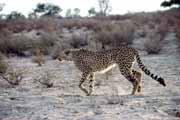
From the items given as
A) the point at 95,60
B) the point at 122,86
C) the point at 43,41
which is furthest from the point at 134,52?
the point at 43,41

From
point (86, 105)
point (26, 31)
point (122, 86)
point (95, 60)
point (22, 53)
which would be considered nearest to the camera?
point (86, 105)

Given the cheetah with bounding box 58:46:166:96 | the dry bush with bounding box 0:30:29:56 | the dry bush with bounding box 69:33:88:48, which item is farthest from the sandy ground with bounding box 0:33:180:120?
the dry bush with bounding box 69:33:88:48

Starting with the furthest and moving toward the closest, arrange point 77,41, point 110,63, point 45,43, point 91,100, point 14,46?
point 45,43 < point 77,41 < point 14,46 < point 110,63 < point 91,100

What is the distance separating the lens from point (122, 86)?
1034cm

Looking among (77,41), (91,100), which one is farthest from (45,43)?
(91,100)

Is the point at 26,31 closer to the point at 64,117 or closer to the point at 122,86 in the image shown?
the point at 122,86

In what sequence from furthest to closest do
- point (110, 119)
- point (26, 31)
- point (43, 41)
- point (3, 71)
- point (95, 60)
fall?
point (26, 31), point (43, 41), point (3, 71), point (95, 60), point (110, 119)

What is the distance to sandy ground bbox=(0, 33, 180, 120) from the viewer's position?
6.89m

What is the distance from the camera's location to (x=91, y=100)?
8.10 metres

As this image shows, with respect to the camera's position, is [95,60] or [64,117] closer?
[64,117]

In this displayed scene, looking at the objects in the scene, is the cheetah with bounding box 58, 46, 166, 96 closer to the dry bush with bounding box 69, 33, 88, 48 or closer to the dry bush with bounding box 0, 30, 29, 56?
the dry bush with bounding box 0, 30, 29, 56

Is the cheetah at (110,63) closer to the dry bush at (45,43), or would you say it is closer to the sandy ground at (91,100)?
the sandy ground at (91,100)

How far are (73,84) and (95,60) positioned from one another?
187 centimetres

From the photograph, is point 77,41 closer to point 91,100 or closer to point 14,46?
point 14,46
